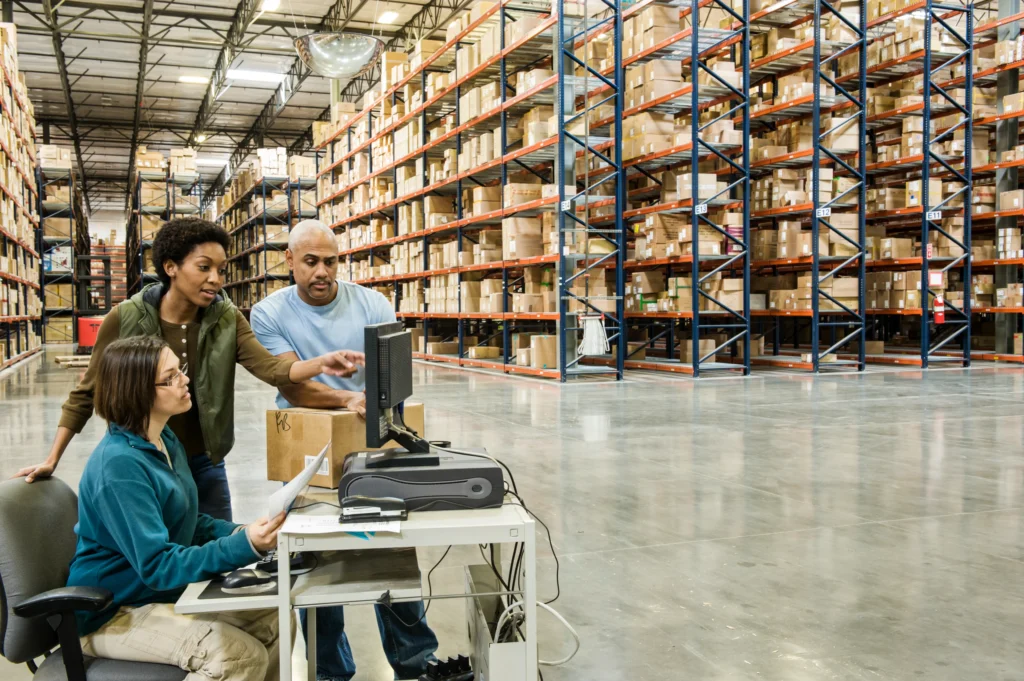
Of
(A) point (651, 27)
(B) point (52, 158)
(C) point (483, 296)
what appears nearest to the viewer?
(A) point (651, 27)

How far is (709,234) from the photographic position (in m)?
11.8

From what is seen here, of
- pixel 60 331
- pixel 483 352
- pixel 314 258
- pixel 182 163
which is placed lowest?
pixel 483 352

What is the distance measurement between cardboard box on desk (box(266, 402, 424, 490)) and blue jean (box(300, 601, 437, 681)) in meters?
0.42

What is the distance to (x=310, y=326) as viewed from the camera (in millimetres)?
2932

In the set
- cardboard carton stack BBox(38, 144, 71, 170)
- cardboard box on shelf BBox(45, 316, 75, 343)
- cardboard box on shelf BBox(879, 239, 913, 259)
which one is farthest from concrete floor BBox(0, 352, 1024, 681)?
cardboard box on shelf BBox(45, 316, 75, 343)

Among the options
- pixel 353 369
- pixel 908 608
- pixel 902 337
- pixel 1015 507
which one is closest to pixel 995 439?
pixel 1015 507

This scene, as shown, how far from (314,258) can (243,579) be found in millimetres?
1243

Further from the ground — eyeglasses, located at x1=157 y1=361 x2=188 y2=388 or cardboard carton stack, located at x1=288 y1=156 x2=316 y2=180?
cardboard carton stack, located at x1=288 y1=156 x2=316 y2=180

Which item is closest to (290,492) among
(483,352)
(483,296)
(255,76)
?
(483,296)

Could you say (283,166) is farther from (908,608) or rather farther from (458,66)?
(908,608)

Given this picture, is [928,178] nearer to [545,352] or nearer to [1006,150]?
[1006,150]

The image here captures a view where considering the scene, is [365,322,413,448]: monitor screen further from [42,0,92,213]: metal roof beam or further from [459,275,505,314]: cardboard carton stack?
[42,0,92,213]: metal roof beam

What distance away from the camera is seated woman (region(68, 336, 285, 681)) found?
72.0 inches

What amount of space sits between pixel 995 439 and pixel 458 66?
9.55 meters
